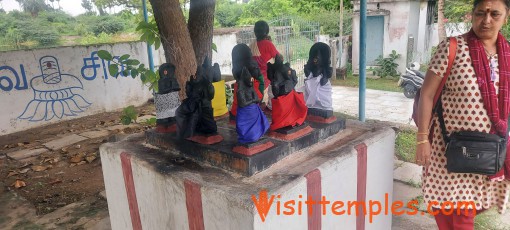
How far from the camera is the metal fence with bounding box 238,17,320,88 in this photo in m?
8.75

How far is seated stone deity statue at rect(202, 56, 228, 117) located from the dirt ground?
1867 millimetres

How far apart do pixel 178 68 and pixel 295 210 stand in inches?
70.0

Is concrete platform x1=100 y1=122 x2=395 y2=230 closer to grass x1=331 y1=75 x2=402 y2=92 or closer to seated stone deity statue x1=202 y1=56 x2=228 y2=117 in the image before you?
seated stone deity statue x1=202 y1=56 x2=228 y2=117

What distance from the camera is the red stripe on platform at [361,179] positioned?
6.66 ft

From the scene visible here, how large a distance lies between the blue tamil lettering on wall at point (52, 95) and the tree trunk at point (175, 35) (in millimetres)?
5174

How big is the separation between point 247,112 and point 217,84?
75 cm

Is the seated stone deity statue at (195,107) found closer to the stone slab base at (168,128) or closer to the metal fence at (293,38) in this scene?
the stone slab base at (168,128)

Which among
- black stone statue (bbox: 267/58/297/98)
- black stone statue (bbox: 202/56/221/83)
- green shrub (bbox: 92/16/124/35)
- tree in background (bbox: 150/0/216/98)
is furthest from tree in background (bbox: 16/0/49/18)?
black stone statue (bbox: 267/58/297/98)

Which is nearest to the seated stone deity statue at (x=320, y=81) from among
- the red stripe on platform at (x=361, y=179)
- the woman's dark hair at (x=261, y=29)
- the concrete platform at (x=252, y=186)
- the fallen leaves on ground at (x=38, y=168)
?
the concrete platform at (x=252, y=186)

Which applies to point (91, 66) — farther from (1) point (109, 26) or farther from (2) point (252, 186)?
(2) point (252, 186)

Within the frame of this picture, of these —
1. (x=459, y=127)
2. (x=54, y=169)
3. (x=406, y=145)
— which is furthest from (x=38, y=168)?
(x=459, y=127)

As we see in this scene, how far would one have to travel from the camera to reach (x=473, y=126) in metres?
1.89

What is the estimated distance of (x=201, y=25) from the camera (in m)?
3.42

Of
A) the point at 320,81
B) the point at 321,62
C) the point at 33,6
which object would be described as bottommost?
the point at 320,81
